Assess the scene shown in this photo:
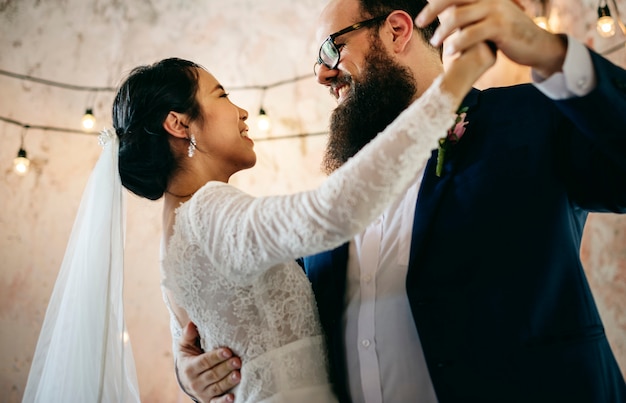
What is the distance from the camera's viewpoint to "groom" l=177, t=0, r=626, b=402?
3.81ft

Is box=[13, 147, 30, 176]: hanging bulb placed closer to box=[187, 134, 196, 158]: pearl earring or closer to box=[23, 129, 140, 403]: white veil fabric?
box=[23, 129, 140, 403]: white veil fabric

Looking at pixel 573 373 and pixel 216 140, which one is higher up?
pixel 216 140

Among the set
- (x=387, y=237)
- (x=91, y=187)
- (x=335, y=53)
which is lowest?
(x=387, y=237)

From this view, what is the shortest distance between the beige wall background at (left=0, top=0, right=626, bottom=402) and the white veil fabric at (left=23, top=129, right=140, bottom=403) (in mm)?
2624

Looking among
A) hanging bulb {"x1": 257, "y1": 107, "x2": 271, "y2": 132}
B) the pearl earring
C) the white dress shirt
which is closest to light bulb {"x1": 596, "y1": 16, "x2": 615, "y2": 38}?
the white dress shirt

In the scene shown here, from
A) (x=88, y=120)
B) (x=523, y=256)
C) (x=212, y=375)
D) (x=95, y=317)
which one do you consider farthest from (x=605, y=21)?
(x=88, y=120)

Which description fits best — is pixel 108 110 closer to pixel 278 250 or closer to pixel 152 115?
pixel 152 115

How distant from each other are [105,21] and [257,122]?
1.62 meters

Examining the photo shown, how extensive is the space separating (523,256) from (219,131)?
98 cm

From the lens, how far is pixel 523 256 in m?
1.33

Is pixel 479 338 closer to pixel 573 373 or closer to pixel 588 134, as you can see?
pixel 573 373

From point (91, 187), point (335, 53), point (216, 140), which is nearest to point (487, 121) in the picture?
point (335, 53)

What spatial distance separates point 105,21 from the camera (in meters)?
4.91

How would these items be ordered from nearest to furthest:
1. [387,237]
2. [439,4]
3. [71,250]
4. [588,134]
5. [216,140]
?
[439,4]
[588,134]
[387,237]
[216,140]
[71,250]
